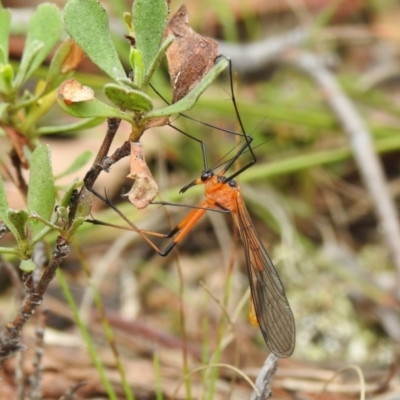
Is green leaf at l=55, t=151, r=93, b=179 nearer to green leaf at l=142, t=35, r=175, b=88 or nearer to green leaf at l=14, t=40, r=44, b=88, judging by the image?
green leaf at l=14, t=40, r=44, b=88

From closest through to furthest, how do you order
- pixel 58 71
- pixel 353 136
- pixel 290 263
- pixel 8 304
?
1. pixel 58 71
2. pixel 8 304
3. pixel 290 263
4. pixel 353 136

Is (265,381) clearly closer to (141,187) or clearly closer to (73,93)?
(141,187)

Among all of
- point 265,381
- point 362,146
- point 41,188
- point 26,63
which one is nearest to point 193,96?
point 41,188

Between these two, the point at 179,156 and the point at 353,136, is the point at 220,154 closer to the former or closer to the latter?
the point at 179,156

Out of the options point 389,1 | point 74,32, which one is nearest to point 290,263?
point 74,32

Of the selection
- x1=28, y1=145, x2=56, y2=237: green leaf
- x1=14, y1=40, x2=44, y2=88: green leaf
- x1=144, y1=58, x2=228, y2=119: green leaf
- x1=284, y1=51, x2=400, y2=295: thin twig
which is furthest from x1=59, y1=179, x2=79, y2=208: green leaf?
x1=284, y1=51, x2=400, y2=295: thin twig

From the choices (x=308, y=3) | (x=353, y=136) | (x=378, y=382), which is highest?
(x=308, y=3)
